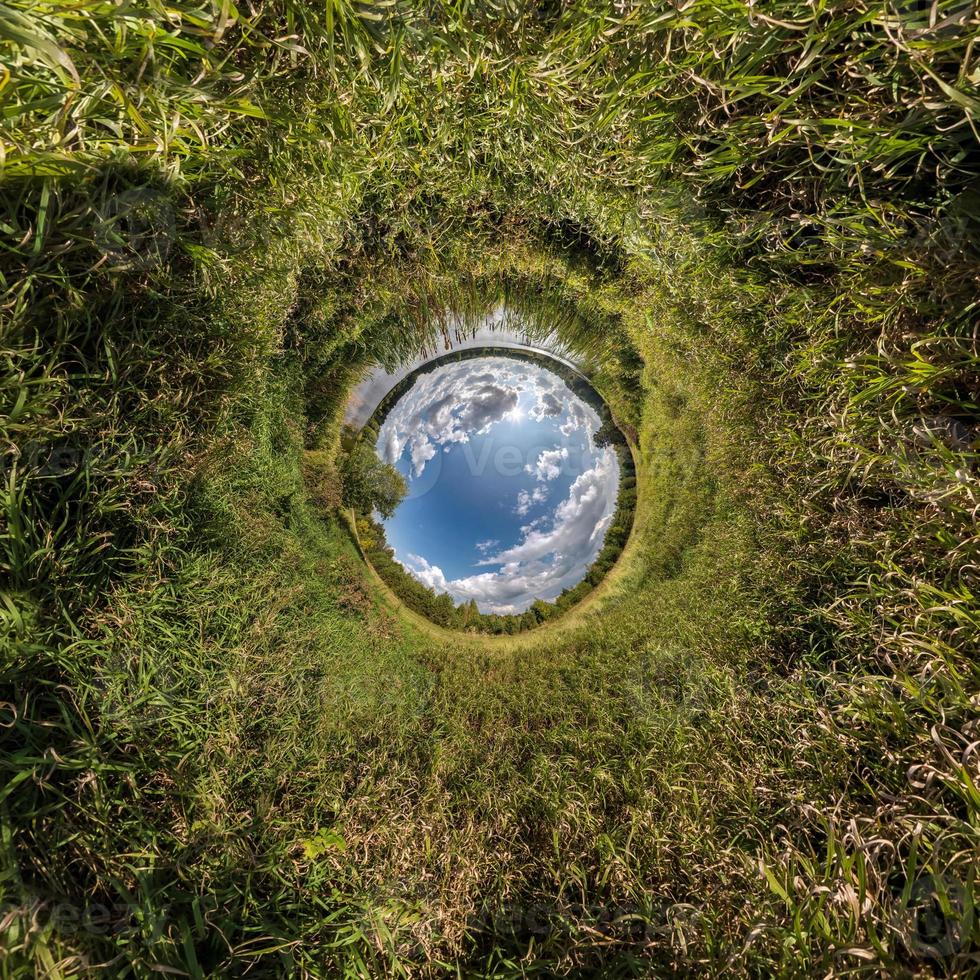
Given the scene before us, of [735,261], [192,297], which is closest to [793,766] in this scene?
[735,261]

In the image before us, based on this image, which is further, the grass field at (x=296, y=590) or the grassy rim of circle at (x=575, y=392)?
the grassy rim of circle at (x=575, y=392)

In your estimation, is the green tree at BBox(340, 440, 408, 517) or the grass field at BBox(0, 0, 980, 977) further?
the green tree at BBox(340, 440, 408, 517)

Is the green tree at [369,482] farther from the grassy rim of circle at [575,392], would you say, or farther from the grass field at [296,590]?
the grass field at [296,590]

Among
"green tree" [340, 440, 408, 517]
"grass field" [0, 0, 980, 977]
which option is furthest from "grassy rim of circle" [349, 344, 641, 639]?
"grass field" [0, 0, 980, 977]

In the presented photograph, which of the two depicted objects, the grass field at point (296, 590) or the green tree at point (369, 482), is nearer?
the grass field at point (296, 590)

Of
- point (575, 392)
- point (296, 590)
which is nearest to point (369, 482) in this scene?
point (296, 590)

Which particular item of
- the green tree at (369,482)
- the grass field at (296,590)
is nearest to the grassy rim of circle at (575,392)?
the green tree at (369,482)

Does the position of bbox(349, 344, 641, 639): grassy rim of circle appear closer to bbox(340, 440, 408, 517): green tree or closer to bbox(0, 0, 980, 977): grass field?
bbox(340, 440, 408, 517): green tree

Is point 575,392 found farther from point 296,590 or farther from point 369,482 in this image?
point 296,590
